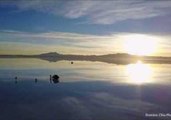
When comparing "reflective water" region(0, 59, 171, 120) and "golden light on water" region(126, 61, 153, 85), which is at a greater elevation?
"golden light on water" region(126, 61, 153, 85)

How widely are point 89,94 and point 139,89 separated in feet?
18.5

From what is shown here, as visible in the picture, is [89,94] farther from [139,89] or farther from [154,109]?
[154,109]

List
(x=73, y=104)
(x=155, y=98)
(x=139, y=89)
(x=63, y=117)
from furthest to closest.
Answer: (x=139, y=89) < (x=155, y=98) < (x=73, y=104) < (x=63, y=117)

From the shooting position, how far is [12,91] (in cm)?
2941

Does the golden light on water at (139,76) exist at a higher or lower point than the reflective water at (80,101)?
higher

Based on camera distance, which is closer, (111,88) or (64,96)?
(64,96)

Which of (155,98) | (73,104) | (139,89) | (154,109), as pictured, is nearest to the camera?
(154,109)

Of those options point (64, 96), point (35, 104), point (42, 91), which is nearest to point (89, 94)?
point (64, 96)

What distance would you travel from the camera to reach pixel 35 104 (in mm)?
23672

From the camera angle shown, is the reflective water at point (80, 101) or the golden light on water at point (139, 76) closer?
the reflective water at point (80, 101)

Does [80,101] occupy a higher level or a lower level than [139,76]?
lower

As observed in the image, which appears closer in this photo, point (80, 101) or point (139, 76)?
point (80, 101)

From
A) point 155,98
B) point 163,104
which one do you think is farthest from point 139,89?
point 163,104

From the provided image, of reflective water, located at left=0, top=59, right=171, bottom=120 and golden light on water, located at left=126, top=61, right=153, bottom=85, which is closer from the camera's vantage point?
reflective water, located at left=0, top=59, right=171, bottom=120
